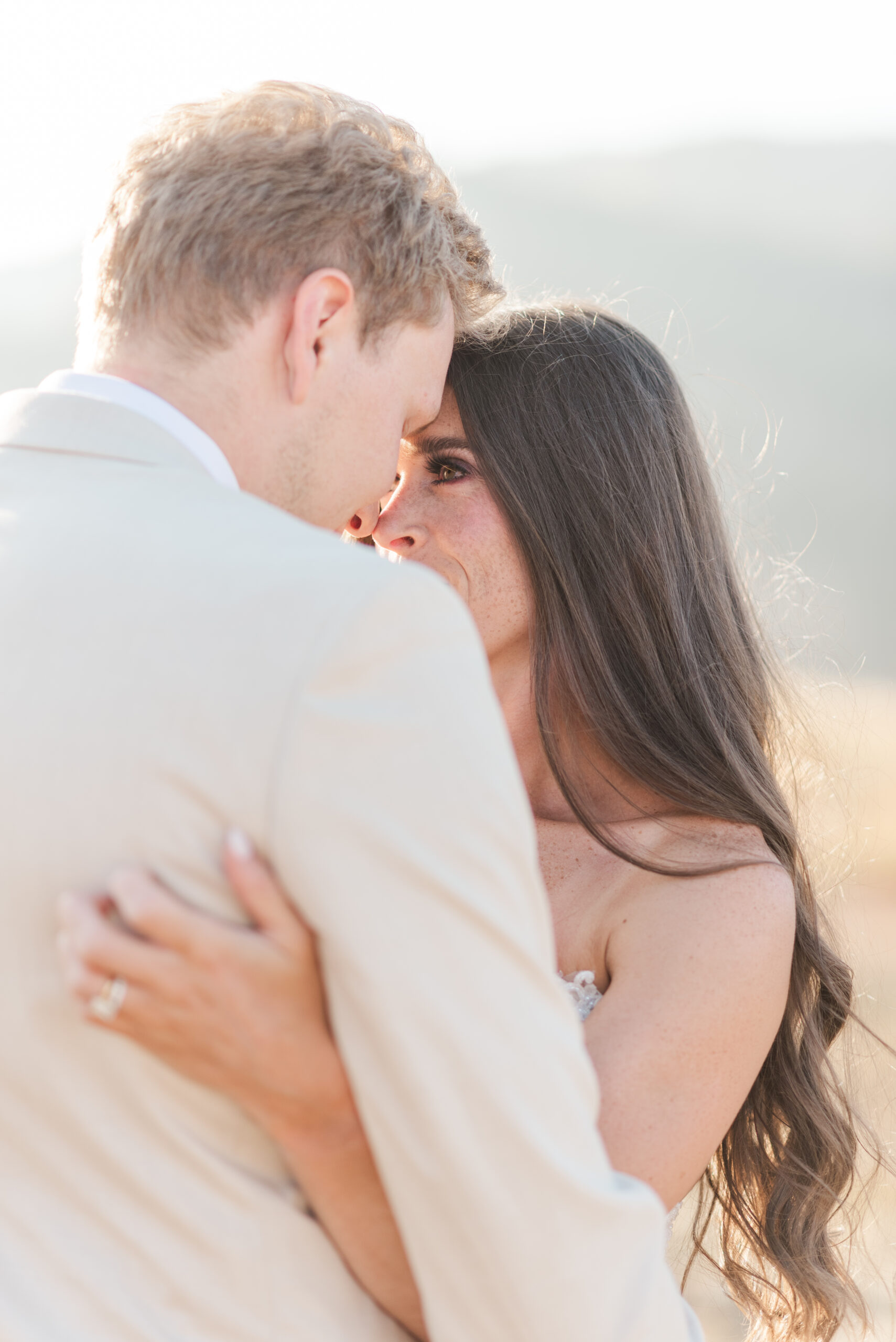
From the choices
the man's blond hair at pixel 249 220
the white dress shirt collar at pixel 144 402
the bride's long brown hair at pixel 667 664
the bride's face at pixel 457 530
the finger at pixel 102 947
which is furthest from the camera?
the bride's face at pixel 457 530

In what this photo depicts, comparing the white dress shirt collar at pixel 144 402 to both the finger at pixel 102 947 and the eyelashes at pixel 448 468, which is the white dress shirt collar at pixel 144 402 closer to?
the finger at pixel 102 947

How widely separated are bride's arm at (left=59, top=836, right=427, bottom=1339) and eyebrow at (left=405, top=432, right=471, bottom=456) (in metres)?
1.74

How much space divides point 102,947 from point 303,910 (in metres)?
0.18

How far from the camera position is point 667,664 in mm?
2617

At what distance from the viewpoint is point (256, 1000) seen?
1.14 m

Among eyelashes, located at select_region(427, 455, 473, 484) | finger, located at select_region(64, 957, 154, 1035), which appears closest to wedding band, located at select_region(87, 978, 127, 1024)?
finger, located at select_region(64, 957, 154, 1035)

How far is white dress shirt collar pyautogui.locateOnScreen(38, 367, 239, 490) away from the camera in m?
1.41

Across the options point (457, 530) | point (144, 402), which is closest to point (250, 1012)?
point (144, 402)

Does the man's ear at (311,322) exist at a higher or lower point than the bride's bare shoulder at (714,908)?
higher

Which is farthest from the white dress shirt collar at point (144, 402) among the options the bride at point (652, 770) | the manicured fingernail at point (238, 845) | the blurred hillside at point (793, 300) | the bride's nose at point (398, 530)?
the blurred hillside at point (793, 300)

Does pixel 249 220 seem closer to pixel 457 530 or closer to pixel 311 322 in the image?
pixel 311 322

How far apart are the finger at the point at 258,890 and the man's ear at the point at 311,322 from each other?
0.74 metres

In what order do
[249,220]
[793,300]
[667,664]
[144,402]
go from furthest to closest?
[793,300], [667,664], [249,220], [144,402]

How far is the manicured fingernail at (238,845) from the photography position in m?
1.08
